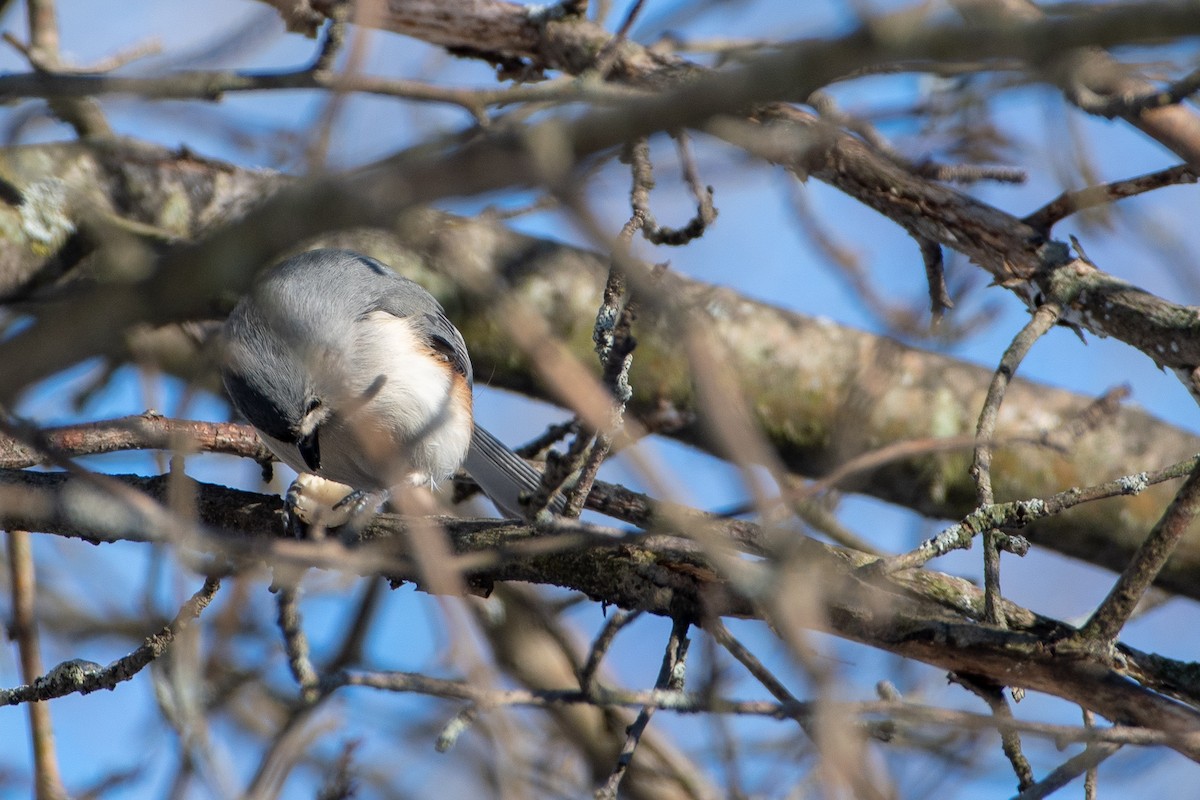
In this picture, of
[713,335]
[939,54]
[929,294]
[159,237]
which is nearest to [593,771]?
[713,335]

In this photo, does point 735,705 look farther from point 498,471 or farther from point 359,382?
point 498,471

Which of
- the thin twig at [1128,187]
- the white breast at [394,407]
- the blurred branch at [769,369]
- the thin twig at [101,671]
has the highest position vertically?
the blurred branch at [769,369]

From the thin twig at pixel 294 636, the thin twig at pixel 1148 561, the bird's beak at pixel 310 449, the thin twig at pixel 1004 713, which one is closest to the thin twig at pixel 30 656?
the bird's beak at pixel 310 449

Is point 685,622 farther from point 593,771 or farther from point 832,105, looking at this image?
point 593,771

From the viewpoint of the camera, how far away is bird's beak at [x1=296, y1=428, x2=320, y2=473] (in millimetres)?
2852

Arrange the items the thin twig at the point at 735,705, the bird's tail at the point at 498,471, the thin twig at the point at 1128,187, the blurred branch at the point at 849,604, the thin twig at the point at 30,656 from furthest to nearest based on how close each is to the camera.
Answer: the bird's tail at the point at 498,471 < the thin twig at the point at 30,656 < the thin twig at the point at 1128,187 < the blurred branch at the point at 849,604 < the thin twig at the point at 735,705

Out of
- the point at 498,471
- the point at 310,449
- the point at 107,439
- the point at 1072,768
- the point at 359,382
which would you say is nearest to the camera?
the point at 1072,768

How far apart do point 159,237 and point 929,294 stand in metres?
2.47

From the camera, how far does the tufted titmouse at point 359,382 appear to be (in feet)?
9.23

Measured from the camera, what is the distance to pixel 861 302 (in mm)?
2471

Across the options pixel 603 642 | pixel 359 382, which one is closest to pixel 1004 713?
pixel 603 642

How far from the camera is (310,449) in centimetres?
288

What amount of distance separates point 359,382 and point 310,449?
29 centimetres

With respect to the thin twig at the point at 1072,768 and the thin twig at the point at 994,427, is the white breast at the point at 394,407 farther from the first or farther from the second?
the thin twig at the point at 1072,768
